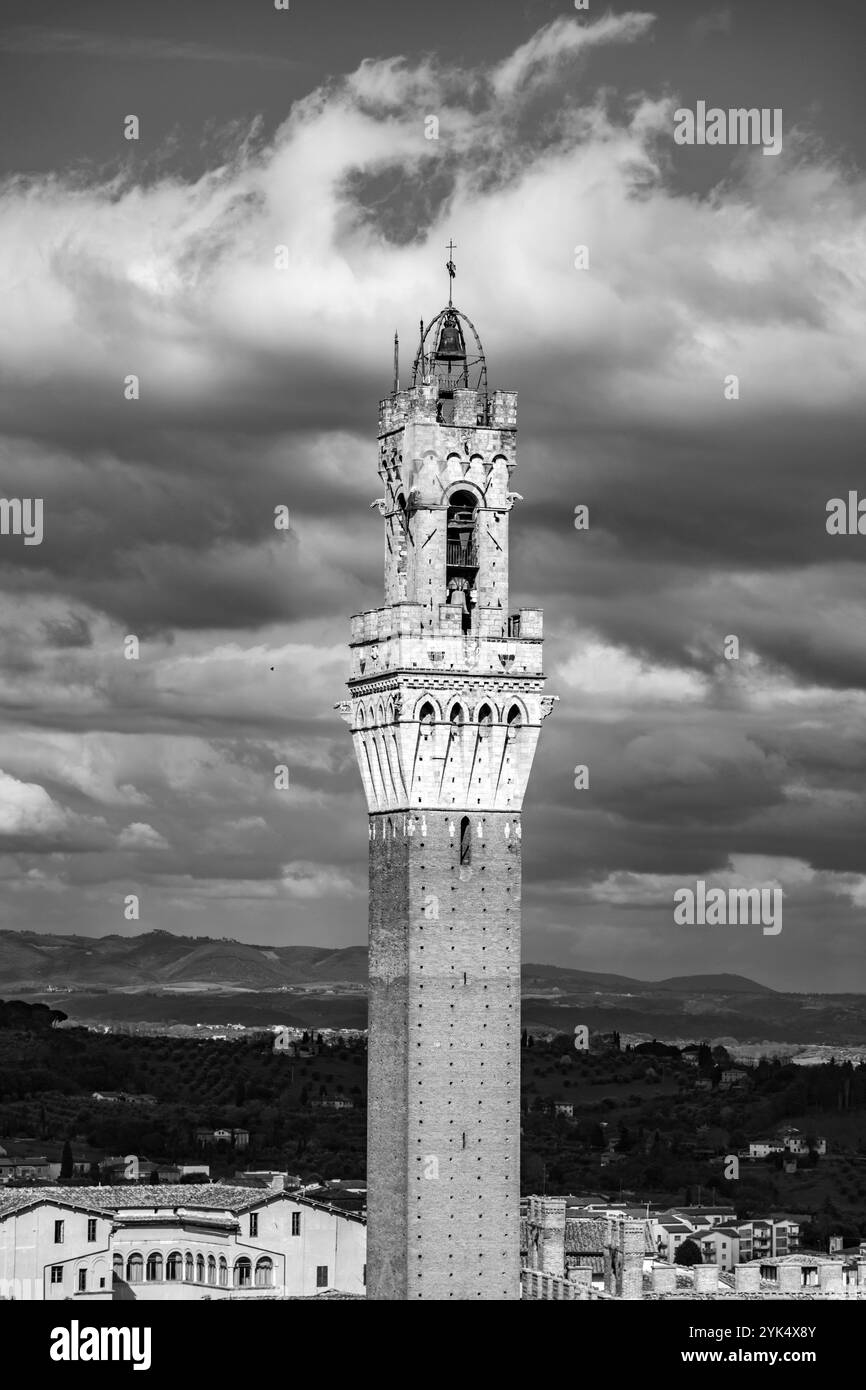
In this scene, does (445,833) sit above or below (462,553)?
below

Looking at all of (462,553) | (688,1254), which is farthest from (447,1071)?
(688,1254)

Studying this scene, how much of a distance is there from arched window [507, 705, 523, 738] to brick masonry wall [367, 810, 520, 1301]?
83.6 inches

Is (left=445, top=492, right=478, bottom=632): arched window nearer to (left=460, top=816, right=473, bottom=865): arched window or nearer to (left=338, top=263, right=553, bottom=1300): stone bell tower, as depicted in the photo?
(left=338, top=263, right=553, bottom=1300): stone bell tower

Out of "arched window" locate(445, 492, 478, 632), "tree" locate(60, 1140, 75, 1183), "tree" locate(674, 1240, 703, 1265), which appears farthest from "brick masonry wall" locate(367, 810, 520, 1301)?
"tree" locate(60, 1140, 75, 1183)

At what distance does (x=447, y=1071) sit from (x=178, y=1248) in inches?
891

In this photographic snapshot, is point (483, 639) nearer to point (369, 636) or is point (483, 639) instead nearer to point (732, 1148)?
point (369, 636)

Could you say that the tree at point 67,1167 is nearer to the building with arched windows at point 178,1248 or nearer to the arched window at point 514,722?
the building with arched windows at point 178,1248

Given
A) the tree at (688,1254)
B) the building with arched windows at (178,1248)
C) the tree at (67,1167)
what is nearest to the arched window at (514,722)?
the building with arched windows at (178,1248)

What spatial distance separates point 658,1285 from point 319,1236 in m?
12.3

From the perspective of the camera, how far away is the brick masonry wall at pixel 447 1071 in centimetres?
6838

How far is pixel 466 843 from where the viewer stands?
229ft

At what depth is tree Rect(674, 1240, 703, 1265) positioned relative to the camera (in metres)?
115

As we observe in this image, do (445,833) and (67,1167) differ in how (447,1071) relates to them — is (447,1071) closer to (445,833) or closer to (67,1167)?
(445,833)
